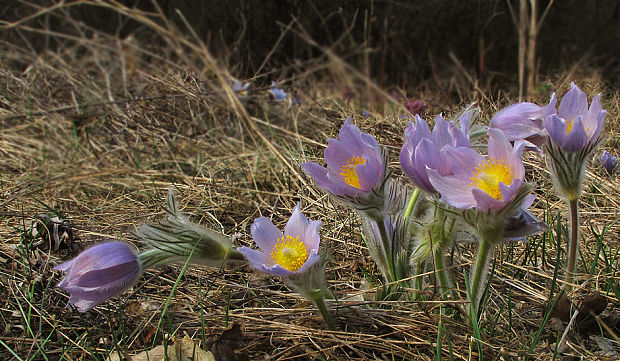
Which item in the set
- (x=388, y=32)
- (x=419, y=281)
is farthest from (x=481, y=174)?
(x=388, y=32)

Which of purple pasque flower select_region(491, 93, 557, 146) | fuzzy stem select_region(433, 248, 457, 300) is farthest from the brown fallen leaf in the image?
purple pasque flower select_region(491, 93, 557, 146)

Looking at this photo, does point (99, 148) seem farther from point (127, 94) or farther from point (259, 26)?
point (259, 26)

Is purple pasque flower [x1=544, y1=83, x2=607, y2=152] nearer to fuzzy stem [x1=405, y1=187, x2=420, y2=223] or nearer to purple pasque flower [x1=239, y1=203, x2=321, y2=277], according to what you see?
fuzzy stem [x1=405, y1=187, x2=420, y2=223]

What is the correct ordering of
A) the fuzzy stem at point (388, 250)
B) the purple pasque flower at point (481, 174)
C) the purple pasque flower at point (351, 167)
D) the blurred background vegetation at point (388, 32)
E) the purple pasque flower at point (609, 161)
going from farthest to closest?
the blurred background vegetation at point (388, 32) → the purple pasque flower at point (609, 161) → the fuzzy stem at point (388, 250) → the purple pasque flower at point (351, 167) → the purple pasque flower at point (481, 174)

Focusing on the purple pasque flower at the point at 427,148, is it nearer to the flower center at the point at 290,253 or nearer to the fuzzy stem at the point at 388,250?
the fuzzy stem at the point at 388,250

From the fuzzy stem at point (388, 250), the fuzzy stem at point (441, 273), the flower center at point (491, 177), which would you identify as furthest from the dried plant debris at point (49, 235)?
the flower center at point (491, 177)

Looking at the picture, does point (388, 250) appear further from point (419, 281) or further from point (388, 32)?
Answer: point (388, 32)

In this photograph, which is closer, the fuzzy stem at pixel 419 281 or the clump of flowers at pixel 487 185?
the clump of flowers at pixel 487 185
